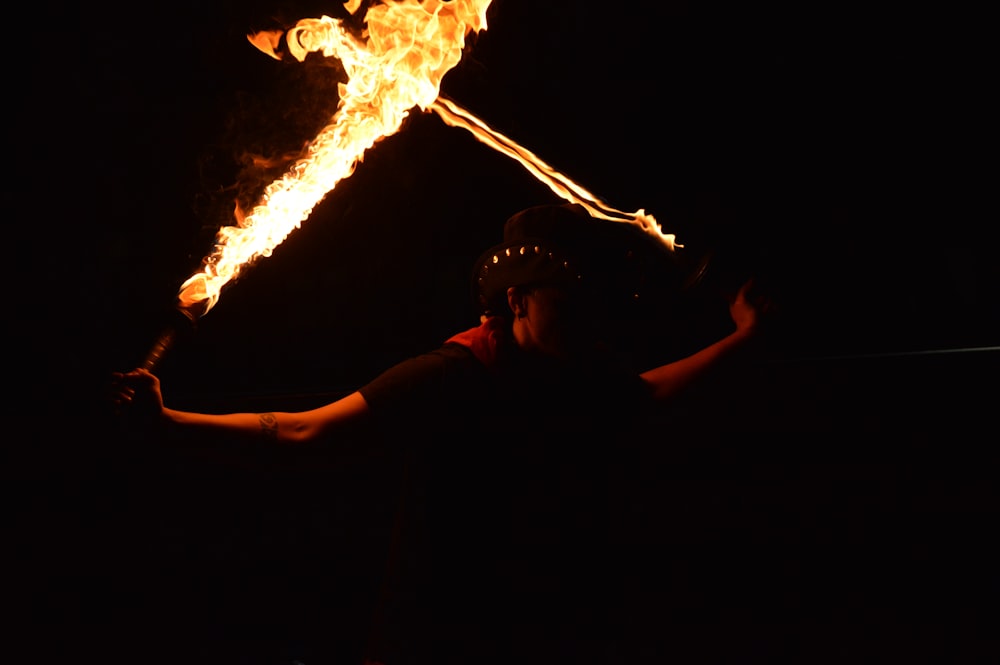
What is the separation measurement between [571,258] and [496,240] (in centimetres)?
87

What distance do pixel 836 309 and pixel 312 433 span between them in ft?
7.53

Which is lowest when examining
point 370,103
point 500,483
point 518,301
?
point 500,483

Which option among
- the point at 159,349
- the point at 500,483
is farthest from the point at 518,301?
the point at 159,349

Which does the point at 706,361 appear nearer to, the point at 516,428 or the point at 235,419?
the point at 516,428

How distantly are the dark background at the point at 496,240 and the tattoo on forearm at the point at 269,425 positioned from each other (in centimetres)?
86

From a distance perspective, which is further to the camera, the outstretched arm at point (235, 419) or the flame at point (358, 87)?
the flame at point (358, 87)

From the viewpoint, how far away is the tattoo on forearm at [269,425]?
185cm

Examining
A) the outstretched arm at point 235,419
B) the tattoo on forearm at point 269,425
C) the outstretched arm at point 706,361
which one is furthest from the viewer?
the outstretched arm at point 706,361

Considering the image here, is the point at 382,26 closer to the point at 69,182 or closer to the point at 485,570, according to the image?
the point at 69,182

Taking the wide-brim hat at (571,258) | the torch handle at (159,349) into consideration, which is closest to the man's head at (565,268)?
the wide-brim hat at (571,258)

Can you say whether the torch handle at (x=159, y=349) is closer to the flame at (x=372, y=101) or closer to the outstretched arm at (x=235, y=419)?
the outstretched arm at (x=235, y=419)

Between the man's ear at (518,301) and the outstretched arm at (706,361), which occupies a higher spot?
the man's ear at (518,301)

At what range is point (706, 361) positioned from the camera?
243cm

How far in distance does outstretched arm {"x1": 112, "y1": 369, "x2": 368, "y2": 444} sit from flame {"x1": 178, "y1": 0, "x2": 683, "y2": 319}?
448mm
